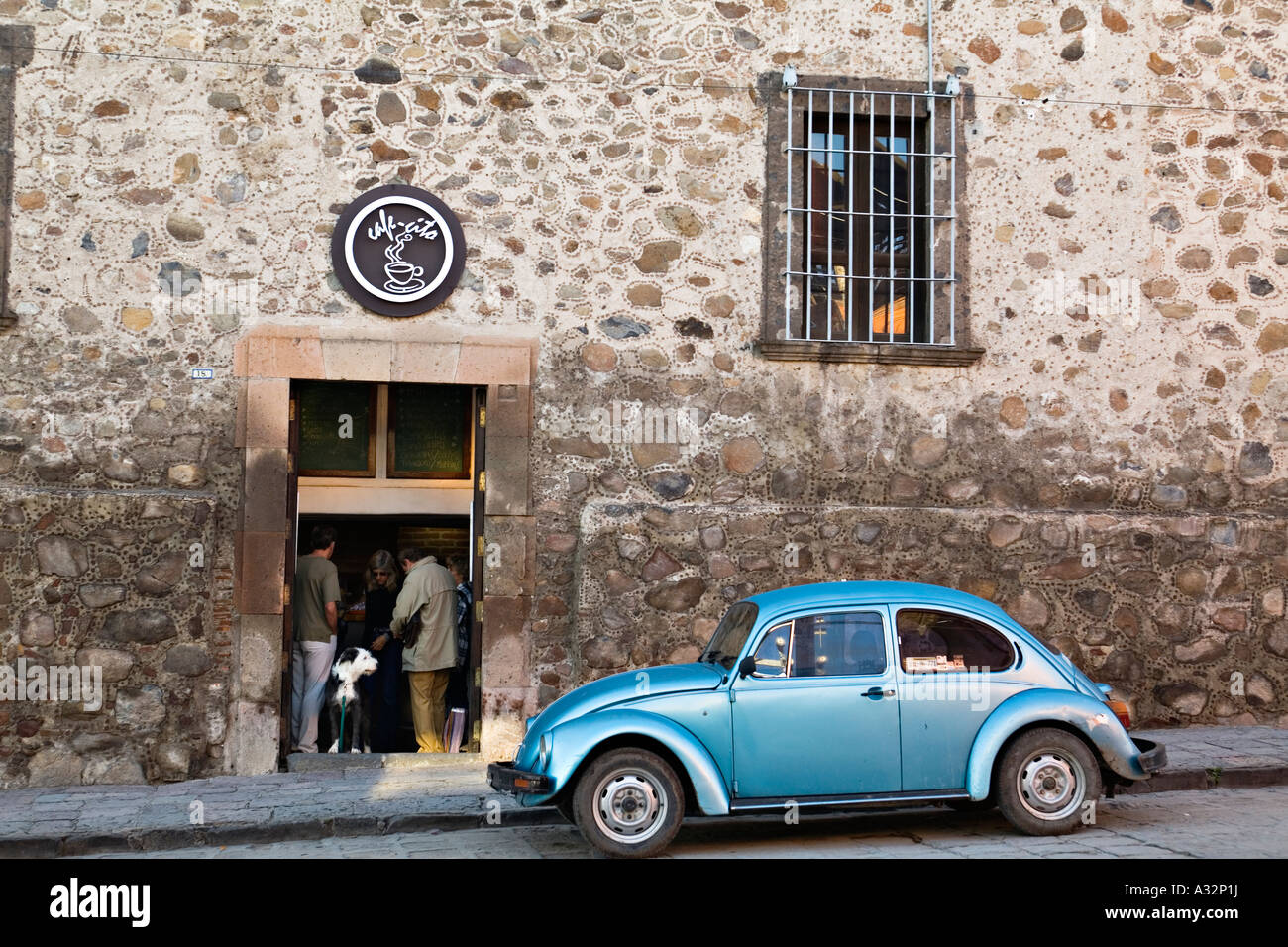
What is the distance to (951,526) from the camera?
10.1m

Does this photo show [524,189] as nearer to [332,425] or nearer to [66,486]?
[332,425]

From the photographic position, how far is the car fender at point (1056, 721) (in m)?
7.01

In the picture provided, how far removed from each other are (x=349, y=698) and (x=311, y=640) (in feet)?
1.76

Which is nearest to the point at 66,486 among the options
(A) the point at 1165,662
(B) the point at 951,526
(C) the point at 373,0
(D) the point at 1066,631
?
(C) the point at 373,0

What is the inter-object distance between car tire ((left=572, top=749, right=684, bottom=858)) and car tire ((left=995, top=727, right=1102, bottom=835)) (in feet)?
5.70

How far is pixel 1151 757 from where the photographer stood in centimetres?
723

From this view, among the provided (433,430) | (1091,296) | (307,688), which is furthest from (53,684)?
(1091,296)

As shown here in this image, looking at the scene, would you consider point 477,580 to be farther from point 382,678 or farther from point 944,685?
point 944,685

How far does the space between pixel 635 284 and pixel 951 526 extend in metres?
2.96

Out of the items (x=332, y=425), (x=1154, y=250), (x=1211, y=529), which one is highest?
(x=1154, y=250)

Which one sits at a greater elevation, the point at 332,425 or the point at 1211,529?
the point at 332,425

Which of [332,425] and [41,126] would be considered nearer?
[41,126]

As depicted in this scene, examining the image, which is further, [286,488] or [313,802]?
[286,488]

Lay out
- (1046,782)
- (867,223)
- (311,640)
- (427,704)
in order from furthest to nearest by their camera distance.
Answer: (867,223), (427,704), (311,640), (1046,782)
